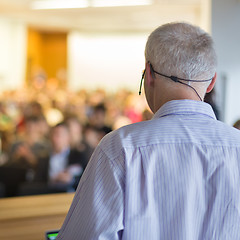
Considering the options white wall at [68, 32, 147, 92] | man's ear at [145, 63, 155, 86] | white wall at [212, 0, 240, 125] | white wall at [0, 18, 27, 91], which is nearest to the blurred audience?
white wall at [212, 0, 240, 125]

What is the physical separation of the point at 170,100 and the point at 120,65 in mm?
15322

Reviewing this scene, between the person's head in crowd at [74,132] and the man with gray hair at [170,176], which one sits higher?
the man with gray hair at [170,176]

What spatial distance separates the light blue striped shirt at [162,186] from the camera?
90 centimetres

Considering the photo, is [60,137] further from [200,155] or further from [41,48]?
[41,48]

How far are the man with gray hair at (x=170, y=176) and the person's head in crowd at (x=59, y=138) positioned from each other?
2.90 meters

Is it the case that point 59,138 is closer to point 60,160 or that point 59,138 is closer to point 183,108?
point 60,160

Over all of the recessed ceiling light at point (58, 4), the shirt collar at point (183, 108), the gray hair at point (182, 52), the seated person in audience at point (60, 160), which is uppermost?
the recessed ceiling light at point (58, 4)

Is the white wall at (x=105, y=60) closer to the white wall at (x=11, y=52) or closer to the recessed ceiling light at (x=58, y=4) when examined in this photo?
Answer: the white wall at (x=11, y=52)

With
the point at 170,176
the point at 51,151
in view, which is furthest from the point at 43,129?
the point at 170,176

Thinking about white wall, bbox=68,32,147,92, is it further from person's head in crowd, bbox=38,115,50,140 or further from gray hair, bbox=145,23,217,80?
gray hair, bbox=145,23,217,80

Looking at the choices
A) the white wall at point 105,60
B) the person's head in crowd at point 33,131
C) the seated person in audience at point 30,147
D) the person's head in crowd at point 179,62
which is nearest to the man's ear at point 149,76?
the person's head in crowd at point 179,62

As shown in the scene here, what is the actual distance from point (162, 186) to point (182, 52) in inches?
13.3

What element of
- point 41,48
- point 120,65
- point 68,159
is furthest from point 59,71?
point 68,159

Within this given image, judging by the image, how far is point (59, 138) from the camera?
3.85 meters
